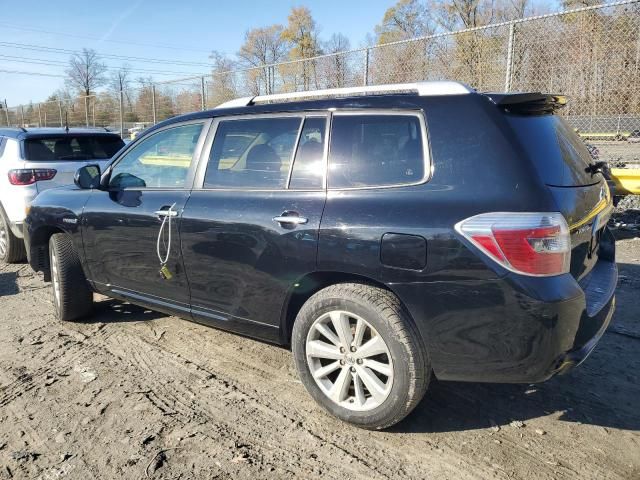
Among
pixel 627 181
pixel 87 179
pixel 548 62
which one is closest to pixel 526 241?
pixel 87 179

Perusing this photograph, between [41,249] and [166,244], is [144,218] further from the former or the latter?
[41,249]

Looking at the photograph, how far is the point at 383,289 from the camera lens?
8.89ft

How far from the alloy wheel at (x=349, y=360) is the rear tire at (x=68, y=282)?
2519 mm

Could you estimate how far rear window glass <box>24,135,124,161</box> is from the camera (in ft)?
21.2

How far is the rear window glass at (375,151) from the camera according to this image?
2.69 metres

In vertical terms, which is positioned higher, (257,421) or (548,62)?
(548,62)

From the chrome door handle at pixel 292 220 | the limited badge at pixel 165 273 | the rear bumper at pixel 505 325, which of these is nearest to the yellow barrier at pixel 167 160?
the limited badge at pixel 165 273

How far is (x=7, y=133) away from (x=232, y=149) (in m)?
4.97

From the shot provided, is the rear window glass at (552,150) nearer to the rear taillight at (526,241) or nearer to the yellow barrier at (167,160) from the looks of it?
the rear taillight at (526,241)

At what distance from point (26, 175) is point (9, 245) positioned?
1.08 m

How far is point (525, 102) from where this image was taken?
2.68m

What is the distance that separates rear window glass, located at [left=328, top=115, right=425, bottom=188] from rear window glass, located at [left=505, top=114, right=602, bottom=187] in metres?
0.51

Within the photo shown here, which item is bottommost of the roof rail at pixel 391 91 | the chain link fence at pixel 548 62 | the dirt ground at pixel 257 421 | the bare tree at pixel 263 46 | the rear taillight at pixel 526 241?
the dirt ground at pixel 257 421

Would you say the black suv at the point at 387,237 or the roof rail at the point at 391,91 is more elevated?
the roof rail at the point at 391,91
